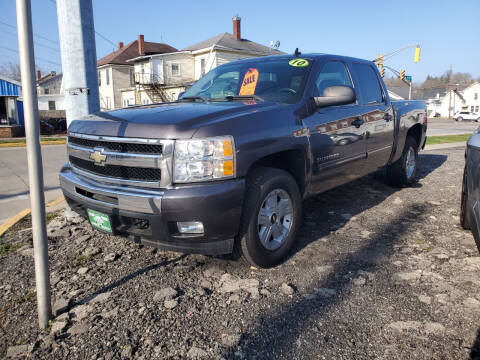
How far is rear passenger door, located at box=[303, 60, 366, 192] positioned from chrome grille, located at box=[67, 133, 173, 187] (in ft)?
→ 4.88

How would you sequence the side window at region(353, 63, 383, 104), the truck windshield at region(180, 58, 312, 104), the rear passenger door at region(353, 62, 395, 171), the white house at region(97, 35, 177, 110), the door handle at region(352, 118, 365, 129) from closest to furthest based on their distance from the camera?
the truck windshield at region(180, 58, 312, 104)
the door handle at region(352, 118, 365, 129)
the rear passenger door at region(353, 62, 395, 171)
the side window at region(353, 63, 383, 104)
the white house at region(97, 35, 177, 110)

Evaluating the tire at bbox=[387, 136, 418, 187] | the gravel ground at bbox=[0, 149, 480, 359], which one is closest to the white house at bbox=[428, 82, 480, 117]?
the tire at bbox=[387, 136, 418, 187]

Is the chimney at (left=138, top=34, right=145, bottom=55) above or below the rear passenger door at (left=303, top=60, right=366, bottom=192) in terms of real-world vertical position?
above

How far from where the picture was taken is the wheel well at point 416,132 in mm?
6215

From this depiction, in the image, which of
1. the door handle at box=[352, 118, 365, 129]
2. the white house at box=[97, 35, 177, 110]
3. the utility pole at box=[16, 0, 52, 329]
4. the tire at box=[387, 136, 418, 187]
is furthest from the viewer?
the white house at box=[97, 35, 177, 110]

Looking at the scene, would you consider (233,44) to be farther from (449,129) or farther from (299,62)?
(299,62)

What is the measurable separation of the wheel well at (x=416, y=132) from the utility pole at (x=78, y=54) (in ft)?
15.9

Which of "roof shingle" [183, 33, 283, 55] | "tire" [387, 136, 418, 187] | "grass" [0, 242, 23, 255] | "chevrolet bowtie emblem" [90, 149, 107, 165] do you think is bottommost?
"grass" [0, 242, 23, 255]

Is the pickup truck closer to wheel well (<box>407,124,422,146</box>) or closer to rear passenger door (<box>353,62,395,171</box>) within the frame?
rear passenger door (<box>353,62,395,171</box>)

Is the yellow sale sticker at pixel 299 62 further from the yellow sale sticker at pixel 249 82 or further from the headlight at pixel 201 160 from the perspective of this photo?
the headlight at pixel 201 160

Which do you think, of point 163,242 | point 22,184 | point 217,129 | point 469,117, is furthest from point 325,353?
point 469,117

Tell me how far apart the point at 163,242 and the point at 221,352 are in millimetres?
908

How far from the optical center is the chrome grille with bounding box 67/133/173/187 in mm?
2619

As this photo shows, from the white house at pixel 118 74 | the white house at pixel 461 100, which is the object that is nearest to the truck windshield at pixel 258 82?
the white house at pixel 118 74
